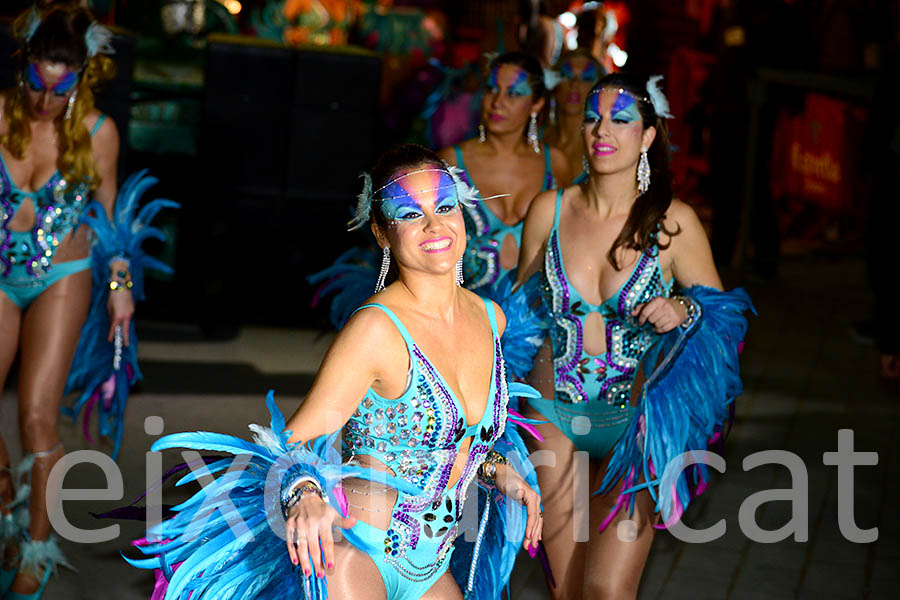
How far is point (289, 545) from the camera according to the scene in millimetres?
2352

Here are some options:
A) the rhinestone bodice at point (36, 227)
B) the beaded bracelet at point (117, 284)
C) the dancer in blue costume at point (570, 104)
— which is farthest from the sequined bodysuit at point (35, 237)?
the dancer in blue costume at point (570, 104)

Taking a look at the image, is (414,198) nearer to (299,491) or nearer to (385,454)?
(385,454)

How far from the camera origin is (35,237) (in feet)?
13.5

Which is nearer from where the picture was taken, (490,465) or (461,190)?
(461,190)

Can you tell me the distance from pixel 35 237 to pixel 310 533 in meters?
2.17

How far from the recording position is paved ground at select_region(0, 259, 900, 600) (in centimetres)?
457

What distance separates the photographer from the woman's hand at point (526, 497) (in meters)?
2.85

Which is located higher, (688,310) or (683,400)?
(688,310)

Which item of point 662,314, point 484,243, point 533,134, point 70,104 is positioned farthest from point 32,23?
point 662,314

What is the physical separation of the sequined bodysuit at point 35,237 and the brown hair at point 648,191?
1776mm

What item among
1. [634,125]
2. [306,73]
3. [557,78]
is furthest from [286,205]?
[634,125]

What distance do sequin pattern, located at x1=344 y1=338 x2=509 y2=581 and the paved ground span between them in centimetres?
177

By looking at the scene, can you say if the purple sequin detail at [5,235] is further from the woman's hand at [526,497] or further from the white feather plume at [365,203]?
the woman's hand at [526,497]

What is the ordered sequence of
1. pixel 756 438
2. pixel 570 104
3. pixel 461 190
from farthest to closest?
pixel 756 438, pixel 570 104, pixel 461 190
